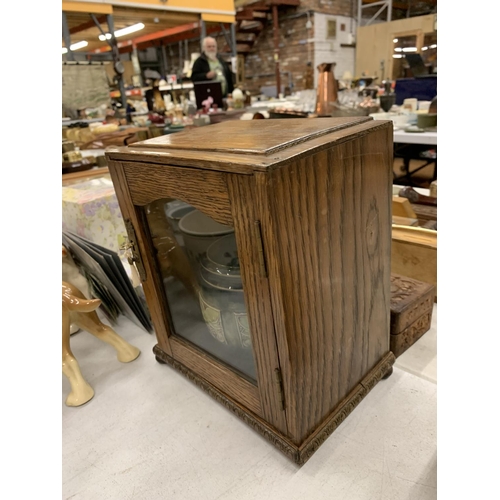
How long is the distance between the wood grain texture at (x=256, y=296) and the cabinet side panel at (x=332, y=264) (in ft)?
0.09

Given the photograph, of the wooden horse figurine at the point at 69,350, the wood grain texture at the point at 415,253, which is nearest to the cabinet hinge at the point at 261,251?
the wooden horse figurine at the point at 69,350

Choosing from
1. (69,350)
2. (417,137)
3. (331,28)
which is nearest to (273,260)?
(69,350)

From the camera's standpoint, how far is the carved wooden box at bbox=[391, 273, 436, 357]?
0.77 meters

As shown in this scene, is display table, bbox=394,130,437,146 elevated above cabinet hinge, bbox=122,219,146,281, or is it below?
above

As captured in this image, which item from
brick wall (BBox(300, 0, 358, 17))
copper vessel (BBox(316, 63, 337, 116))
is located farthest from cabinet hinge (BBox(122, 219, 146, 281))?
brick wall (BBox(300, 0, 358, 17))

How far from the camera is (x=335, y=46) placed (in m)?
8.20

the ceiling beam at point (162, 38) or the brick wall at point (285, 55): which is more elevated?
the ceiling beam at point (162, 38)

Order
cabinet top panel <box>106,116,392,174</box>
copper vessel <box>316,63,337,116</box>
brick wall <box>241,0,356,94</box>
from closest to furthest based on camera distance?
cabinet top panel <box>106,116,392,174</box>
copper vessel <box>316,63,337,116</box>
brick wall <box>241,0,356,94</box>

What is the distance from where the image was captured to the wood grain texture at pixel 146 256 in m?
0.68

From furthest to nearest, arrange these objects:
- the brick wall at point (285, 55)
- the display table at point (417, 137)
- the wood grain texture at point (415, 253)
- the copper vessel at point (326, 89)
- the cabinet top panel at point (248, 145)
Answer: the brick wall at point (285, 55)
the copper vessel at point (326, 89)
the display table at point (417, 137)
the wood grain texture at point (415, 253)
the cabinet top panel at point (248, 145)

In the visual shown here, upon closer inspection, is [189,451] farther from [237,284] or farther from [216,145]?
[216,145]

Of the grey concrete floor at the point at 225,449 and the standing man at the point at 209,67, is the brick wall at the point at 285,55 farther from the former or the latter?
the grey concrete floor at the point at 225,449

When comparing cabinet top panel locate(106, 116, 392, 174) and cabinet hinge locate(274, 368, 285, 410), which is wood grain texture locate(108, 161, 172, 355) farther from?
cabinet hinge locate(274, 368, 285, 410)
